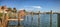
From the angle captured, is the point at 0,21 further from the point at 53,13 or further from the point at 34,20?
the point at 53,13

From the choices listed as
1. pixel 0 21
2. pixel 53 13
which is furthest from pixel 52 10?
pixel 0 21

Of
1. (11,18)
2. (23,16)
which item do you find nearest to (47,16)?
(23,16)

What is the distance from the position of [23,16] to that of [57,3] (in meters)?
0.50

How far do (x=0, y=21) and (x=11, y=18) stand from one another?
6.2 inches

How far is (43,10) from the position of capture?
168 centimetres

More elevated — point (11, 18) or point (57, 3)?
point (57, 3)

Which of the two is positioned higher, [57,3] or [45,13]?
[57,3]

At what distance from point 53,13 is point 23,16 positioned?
411mm

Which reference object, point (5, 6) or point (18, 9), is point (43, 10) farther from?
point (5, 6)

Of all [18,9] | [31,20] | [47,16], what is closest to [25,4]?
[18,9]

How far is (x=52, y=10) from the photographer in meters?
1.67

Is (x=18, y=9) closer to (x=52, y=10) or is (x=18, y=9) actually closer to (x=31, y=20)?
(x=31, y=20)

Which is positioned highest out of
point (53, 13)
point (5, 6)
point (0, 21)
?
point (5, 6)

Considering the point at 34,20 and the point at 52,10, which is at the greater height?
the point at 52,10
